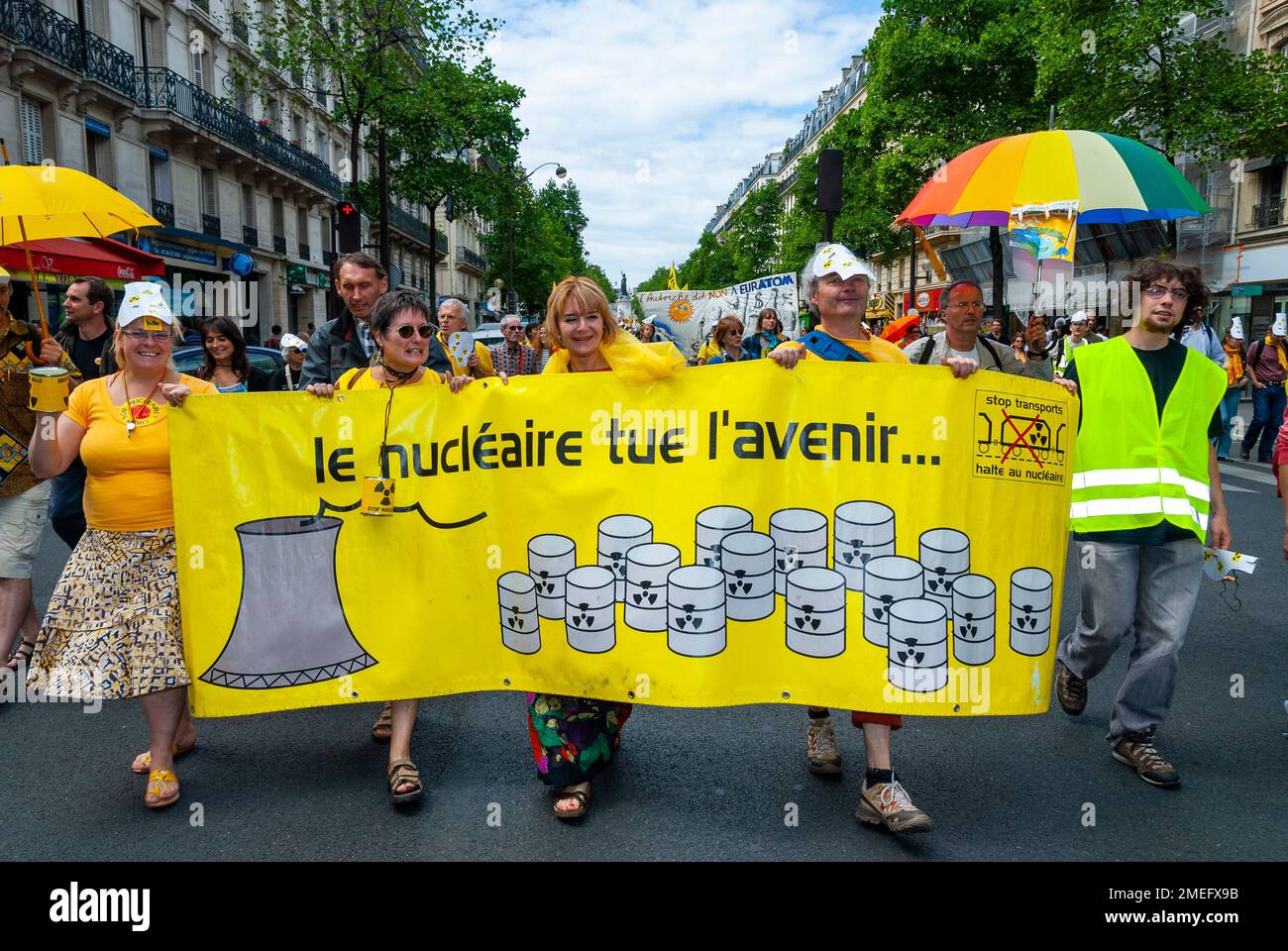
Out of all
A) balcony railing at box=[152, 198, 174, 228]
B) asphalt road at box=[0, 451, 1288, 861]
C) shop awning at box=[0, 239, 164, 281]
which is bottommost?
asphalt road at box=[0, 451, 1288, 861]

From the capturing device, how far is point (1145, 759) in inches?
150

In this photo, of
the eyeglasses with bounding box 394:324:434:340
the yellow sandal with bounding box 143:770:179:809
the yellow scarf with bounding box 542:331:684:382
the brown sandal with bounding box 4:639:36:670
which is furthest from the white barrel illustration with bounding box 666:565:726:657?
the brown sandal with bounding box 4:639:36:670

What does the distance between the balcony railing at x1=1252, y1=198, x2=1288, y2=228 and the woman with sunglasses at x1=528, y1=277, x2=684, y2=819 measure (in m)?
31.0

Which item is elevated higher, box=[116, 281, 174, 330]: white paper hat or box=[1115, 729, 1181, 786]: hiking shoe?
box=[116, 281, 174, 330]: white paper hat

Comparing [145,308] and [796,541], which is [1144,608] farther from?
[145,308]

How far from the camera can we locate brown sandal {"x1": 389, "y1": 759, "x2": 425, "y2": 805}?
3539 millimetres

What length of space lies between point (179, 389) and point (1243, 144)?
24064 mm

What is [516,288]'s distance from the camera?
68.4 m

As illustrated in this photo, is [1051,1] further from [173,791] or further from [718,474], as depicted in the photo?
[173,791]

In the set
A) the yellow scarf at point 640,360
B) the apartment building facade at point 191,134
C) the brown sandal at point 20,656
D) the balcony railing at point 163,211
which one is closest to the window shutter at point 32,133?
the apartment building facade at point 191,134

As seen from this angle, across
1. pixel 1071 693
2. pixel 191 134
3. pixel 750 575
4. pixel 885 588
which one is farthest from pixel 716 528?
pixel 191 134

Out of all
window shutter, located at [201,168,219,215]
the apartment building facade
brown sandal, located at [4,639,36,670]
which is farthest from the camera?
window shutter, located at [201,168,219,215]

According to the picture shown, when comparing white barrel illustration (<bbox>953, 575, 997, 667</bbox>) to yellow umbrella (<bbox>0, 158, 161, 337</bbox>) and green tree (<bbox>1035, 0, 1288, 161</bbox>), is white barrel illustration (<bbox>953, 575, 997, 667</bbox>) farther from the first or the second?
green tree (<bbox>1035, 0, 1288, 161</bbox>)
